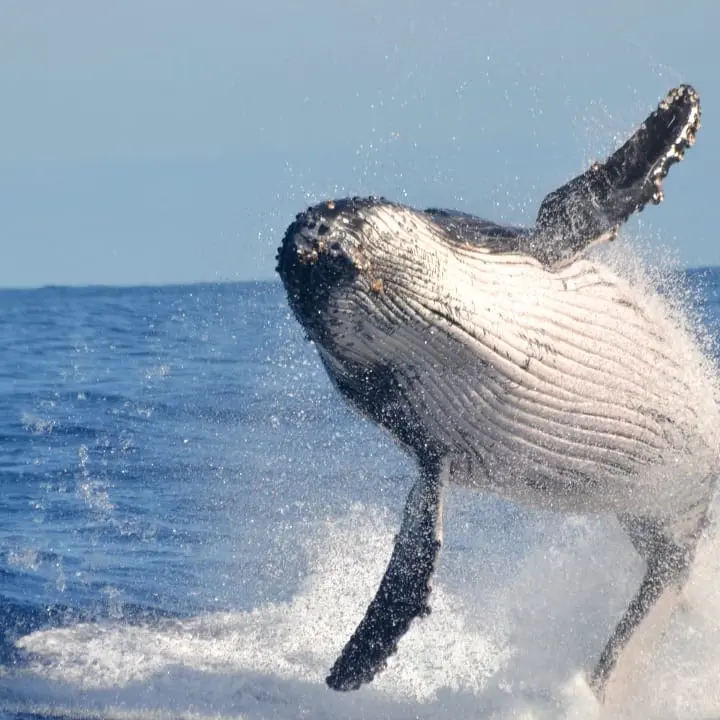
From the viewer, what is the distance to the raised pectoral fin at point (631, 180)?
11.3 meters

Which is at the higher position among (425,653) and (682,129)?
(682,129)

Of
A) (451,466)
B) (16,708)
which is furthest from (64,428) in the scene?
(451,466)

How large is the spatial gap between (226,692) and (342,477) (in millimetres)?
9209

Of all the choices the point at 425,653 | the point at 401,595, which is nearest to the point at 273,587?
the point at 425,653

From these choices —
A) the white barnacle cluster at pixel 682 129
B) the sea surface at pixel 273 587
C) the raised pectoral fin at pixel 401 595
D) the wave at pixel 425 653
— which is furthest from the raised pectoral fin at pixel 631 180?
the wave at pixel 425 653

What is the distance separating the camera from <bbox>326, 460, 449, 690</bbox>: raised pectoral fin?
432 inches

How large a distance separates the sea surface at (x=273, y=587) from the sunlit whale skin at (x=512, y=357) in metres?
1.39

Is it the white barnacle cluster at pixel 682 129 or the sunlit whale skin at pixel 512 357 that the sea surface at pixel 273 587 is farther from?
the white barnacle cluster at pixel 682 129

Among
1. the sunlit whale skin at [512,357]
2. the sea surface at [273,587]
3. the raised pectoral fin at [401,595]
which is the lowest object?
the sea surface at [273,587]

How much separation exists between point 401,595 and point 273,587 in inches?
208

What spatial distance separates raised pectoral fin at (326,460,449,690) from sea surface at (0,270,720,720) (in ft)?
5.05

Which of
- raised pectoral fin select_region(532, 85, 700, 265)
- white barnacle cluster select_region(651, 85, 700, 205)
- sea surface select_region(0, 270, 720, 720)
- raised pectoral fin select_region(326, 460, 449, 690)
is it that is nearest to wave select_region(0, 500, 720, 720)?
sea surface select_region(0, 270, 720, 720)

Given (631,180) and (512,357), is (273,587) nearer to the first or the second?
(512,357)

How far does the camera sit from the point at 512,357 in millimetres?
10312
